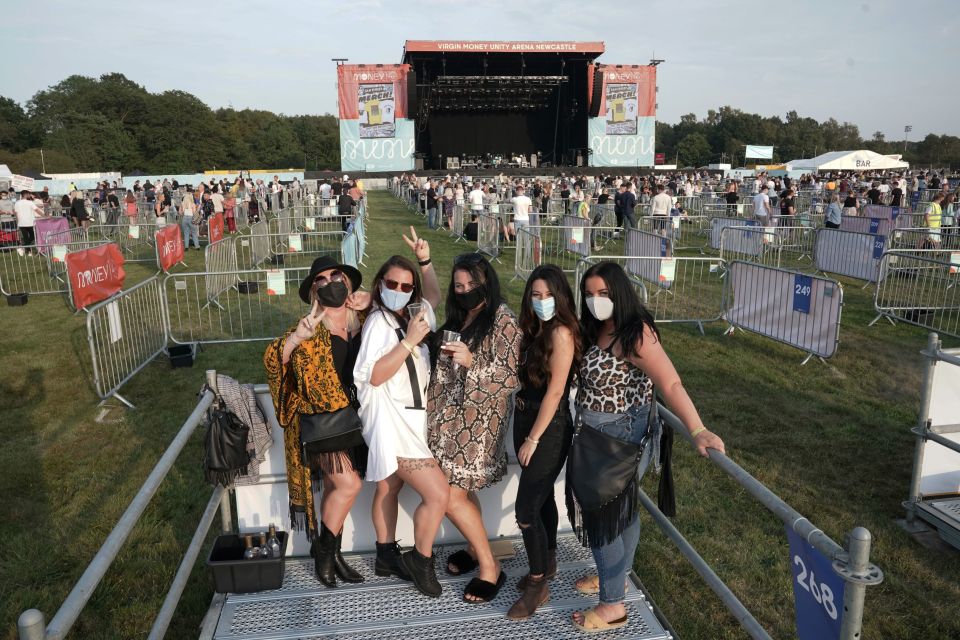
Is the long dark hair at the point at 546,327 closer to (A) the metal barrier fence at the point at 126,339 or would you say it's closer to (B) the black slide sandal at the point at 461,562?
(B) the black slide sandal at the point at 461,562

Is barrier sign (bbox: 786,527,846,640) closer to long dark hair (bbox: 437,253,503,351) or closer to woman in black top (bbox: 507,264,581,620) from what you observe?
woman in black top (bbox: 507,264,581,620)

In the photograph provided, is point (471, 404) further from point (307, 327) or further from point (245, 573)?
point (245, 573)

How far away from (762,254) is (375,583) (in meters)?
13.4

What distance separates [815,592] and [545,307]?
1.57m

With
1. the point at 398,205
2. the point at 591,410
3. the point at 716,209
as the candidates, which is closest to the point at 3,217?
the point at 398,205

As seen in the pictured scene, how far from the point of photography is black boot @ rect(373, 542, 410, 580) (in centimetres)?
364

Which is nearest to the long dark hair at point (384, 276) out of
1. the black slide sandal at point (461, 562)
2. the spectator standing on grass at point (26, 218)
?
the black slide sandal at point (461, 562)

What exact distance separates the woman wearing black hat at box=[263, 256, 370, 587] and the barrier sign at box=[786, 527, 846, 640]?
209 cm

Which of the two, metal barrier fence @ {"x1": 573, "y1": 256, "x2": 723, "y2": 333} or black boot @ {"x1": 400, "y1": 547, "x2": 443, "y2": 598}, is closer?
black boot @ {"x1": 400, "y1": 547, "x2": 443, "y2": 598}

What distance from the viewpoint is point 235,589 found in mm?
3512

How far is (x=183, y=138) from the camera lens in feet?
282

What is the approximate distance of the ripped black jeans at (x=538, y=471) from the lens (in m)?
3.18

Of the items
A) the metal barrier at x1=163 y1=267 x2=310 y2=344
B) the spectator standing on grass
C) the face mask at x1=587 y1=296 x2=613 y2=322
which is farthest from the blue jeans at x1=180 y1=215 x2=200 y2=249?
the face mask at x1=587 y1=296 x2=613 y2=322

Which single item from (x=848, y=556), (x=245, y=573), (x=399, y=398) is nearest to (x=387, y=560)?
(x=245, y=573)
